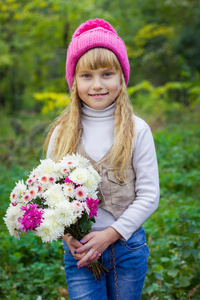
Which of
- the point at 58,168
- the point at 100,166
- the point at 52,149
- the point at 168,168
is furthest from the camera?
the point at 168,168

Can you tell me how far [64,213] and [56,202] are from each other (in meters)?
0.07

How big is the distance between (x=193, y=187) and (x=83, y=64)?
353 cm

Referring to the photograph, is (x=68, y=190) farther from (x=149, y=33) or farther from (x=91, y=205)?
(x=149, y=33)

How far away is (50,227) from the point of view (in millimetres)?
1504

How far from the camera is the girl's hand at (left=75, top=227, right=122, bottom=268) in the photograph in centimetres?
167

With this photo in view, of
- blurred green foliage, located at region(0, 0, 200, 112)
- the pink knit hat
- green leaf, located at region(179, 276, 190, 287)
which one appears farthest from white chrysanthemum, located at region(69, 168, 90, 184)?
blurred green foliage, located at region(0, 0, 200, 112)

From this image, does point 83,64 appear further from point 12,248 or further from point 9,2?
point 9,2

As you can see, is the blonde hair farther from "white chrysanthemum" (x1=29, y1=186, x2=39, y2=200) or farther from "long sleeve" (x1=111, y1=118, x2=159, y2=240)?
"white chrysanthemum" (x1=29, y1=186, x2=39, y2=200)

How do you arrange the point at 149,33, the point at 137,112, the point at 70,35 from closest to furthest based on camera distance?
the point at 137,112 < the point at 70,35 < the point at 149,33

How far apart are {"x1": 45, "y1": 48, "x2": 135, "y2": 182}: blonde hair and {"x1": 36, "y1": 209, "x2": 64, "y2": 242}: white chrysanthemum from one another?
17.9 inches

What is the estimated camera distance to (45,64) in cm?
1989

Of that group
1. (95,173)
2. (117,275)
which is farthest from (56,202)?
(117,275)

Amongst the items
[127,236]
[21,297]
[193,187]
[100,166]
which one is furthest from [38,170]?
[193,187]

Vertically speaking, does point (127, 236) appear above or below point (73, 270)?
above
